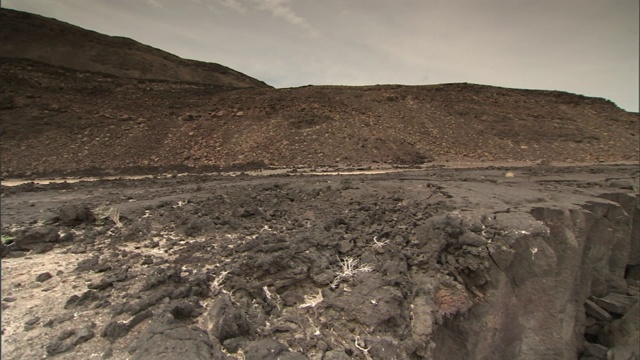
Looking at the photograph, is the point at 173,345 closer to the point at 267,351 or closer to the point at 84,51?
the point at 267,351

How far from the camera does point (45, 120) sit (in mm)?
13680

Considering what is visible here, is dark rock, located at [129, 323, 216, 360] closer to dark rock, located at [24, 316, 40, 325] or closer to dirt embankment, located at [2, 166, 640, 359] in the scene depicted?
dirt embankment, located at [2, 166, 640, 359]

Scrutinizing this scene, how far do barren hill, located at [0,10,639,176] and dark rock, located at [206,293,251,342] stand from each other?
1010 centimetres

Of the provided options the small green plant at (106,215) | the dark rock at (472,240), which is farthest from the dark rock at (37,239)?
the dark rock at (472,240)

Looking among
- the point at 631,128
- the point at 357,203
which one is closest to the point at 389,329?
the point at 357,203

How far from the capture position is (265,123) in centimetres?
1602

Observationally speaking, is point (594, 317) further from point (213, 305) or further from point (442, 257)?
point (213, 305)

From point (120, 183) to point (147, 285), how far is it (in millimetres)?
6101

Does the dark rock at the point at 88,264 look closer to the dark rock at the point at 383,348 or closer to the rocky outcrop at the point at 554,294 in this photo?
the dark rock at the point at 383,348

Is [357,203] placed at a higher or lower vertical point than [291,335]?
higher

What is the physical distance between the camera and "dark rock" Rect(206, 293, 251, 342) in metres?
2.78

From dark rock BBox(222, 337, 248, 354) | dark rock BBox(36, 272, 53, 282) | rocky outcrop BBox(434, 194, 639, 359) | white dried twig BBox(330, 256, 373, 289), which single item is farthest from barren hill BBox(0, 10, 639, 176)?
dark rock BBox(222, 337, 248, 354)

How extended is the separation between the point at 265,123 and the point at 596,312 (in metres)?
12.8

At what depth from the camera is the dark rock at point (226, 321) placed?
2.78 metres
